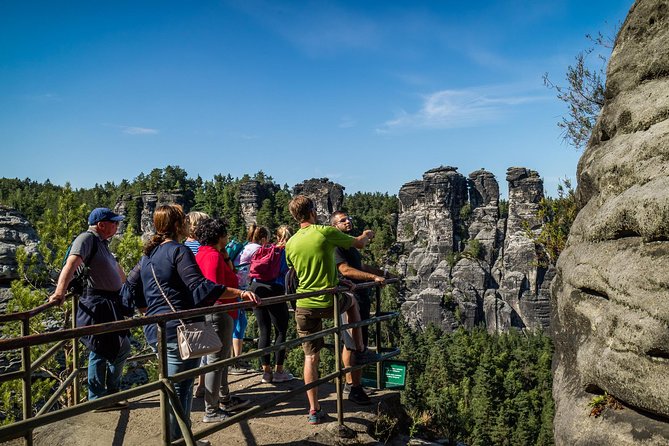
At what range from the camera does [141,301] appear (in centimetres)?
453

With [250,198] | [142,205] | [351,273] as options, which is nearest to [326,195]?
[250,198]

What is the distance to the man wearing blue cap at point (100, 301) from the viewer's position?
4699 mm

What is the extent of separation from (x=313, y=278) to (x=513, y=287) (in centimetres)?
7742

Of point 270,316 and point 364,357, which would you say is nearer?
point 364,357

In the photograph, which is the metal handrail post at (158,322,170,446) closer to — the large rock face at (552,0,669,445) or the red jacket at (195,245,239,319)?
the red jacket at (195,245,239,319)

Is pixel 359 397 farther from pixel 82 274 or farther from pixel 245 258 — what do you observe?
pixel 82 274

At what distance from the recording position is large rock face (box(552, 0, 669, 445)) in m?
4.09

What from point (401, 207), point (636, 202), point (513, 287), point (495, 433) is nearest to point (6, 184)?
point (401, 207)

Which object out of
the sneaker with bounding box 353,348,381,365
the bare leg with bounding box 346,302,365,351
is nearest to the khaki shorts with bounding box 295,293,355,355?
the bare leg with bounding box 346,302,365,351

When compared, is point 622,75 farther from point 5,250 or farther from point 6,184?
point 6,184

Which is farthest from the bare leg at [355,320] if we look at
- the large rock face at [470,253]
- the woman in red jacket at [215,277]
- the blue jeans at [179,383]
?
the large rock face at [470,253]

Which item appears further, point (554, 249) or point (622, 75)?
point (554, 249)

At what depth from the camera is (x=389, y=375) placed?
592 cm

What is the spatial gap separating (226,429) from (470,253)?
8494 centimetres
